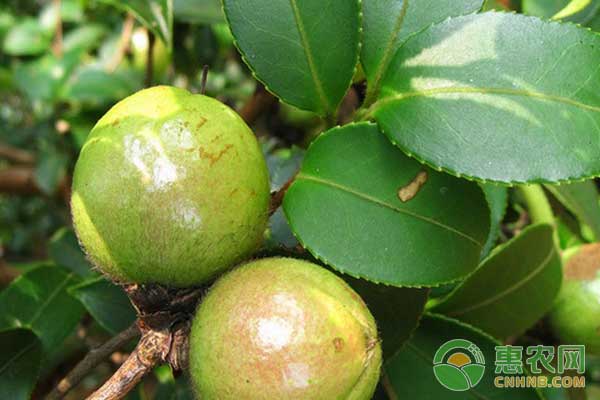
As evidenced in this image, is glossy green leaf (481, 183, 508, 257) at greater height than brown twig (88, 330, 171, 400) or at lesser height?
greater

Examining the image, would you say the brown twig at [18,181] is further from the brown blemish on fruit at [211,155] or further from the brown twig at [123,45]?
the brown blemish on fruit at [211,155]

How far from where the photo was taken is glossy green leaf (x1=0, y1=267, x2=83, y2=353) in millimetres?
1218

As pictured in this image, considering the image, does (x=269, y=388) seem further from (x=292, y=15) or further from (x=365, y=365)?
(x=292, y=15)

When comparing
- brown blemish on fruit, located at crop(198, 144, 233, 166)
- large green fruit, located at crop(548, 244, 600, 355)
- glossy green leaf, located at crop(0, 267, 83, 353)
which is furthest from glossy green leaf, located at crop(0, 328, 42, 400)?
large green fruit, located at crop(548, 244, 600, 355)

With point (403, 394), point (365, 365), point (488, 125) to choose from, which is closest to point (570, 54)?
point (488, 125)

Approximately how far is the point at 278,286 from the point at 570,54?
1.40ft

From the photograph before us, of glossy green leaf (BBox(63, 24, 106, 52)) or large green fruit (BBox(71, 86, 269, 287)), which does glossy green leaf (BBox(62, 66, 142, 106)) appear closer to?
glossy green leaf (BBox(63, 24, 106, 52))

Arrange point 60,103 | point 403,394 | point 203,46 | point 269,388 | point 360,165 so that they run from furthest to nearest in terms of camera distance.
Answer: point 60,103, point 203,46, point 403,394, point 360,165, point 269,388

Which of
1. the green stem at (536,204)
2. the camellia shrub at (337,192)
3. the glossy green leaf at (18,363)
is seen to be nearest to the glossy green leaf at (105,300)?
the glossy green leaf at (18,363)

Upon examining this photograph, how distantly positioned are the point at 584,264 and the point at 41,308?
1.01 meters

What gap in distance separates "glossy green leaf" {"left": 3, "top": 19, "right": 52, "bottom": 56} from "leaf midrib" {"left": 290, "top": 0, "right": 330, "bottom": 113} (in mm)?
1570

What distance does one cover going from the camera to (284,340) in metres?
0.69

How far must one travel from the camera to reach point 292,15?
824mm

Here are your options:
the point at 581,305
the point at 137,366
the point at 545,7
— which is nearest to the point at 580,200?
the point at 581,305
